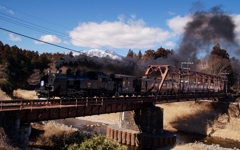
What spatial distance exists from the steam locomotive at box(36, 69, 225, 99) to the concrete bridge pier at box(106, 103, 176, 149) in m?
4.29

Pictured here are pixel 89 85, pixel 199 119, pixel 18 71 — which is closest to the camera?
pixel 89 85

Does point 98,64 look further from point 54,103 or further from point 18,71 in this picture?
point 18,71

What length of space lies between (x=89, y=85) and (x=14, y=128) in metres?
11.6

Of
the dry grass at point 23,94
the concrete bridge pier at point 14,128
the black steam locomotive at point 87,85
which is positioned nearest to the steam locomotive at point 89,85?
the black steam locomotive at point 87,85

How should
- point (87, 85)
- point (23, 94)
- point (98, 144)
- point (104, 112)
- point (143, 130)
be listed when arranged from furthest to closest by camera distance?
point (23, 94) → point (143, 130) → point (87, 85) → point (104, 112) → point (98, 144)

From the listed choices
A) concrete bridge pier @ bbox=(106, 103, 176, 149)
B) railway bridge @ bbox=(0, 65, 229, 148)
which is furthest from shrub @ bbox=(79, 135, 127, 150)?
concrete bridge pier @ bbox=(106, 103, 176, 149)

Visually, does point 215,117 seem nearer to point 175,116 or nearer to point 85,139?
point 175,116

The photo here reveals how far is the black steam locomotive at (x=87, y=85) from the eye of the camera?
936 inches

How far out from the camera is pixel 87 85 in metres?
27.5

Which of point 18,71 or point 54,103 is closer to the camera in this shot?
point 54,103

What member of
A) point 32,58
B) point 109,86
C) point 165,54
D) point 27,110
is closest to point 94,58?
point 109,86

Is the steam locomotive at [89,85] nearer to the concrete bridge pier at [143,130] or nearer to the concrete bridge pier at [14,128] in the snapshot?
the concrete bridge pier at [143,130]

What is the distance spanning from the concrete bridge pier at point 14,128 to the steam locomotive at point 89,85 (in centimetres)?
574

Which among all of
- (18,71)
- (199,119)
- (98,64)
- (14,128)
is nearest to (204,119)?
(199,119)
